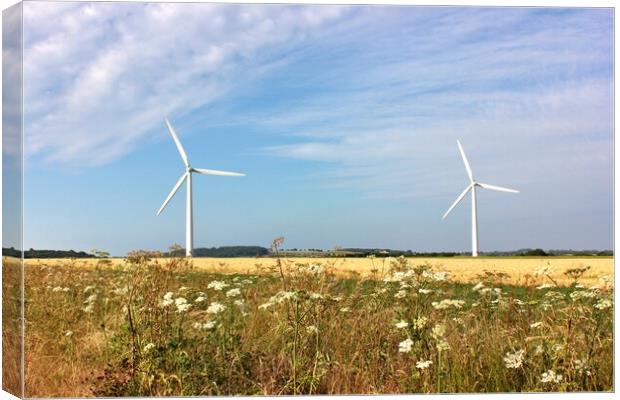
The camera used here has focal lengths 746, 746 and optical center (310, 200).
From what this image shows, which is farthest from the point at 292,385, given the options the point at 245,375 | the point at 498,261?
the point at 498,261

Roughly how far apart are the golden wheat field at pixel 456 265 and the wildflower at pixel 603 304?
21.2 inches

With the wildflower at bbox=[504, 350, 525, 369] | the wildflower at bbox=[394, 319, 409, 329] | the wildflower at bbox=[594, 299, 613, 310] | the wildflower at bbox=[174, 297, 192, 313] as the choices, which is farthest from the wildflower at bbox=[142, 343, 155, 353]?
the wildflower at bbox=[594, 299, 613, 310]

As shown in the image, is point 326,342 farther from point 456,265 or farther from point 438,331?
point 456,265

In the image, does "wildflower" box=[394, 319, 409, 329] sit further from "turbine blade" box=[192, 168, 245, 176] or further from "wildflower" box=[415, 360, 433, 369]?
"turbine blade" box=[192, 168, 245, 176]

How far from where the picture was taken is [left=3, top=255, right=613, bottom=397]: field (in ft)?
22.3

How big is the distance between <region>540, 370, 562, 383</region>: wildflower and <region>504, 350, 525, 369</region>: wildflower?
0.80 feet

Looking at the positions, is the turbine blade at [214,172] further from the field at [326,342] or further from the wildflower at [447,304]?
the wildflower at [447,304]

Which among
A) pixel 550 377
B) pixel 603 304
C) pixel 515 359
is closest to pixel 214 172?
pixel 515 359

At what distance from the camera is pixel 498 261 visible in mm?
11805

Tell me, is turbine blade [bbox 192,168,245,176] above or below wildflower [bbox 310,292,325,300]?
above

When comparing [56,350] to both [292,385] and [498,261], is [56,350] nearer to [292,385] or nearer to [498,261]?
[292,385]

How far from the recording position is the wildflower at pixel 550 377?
22.4ft

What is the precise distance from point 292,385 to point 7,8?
449 centimetres

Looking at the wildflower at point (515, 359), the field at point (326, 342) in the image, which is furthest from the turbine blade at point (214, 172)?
the wildflower at point (515, 359)
